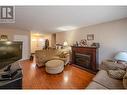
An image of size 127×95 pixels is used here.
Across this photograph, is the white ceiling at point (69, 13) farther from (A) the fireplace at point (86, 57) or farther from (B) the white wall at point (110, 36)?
(A) the fireplace at point (86, 57)

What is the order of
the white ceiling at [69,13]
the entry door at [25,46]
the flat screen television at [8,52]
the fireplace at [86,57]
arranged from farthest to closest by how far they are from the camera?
the entry door at [25,46]
the fireplace at [86,57]
the white ceiling at [69,13]
the flat screen television at [8,52]

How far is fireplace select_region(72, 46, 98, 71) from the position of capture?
14.7 ft

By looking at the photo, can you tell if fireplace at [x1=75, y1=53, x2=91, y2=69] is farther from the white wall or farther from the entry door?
the entry door

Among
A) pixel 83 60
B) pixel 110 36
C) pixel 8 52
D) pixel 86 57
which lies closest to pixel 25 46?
pixel 83 60

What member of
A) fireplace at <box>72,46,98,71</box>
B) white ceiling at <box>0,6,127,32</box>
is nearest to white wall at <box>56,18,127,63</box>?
fireplace at <box>72,46,98,71</box>

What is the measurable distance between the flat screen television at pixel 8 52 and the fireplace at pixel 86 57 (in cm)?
334

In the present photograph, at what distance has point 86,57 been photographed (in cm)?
495

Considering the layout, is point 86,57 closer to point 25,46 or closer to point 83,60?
point 83,60

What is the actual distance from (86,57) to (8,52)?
12.6 ft

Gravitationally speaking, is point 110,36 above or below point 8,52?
above

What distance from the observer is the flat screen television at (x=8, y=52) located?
1.59 m

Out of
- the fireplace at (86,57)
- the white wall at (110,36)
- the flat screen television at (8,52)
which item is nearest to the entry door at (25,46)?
the fireplace at (86,57)

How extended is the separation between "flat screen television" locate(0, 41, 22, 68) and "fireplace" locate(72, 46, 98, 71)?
11.0 feet

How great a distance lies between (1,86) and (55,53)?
4394 millimetres
